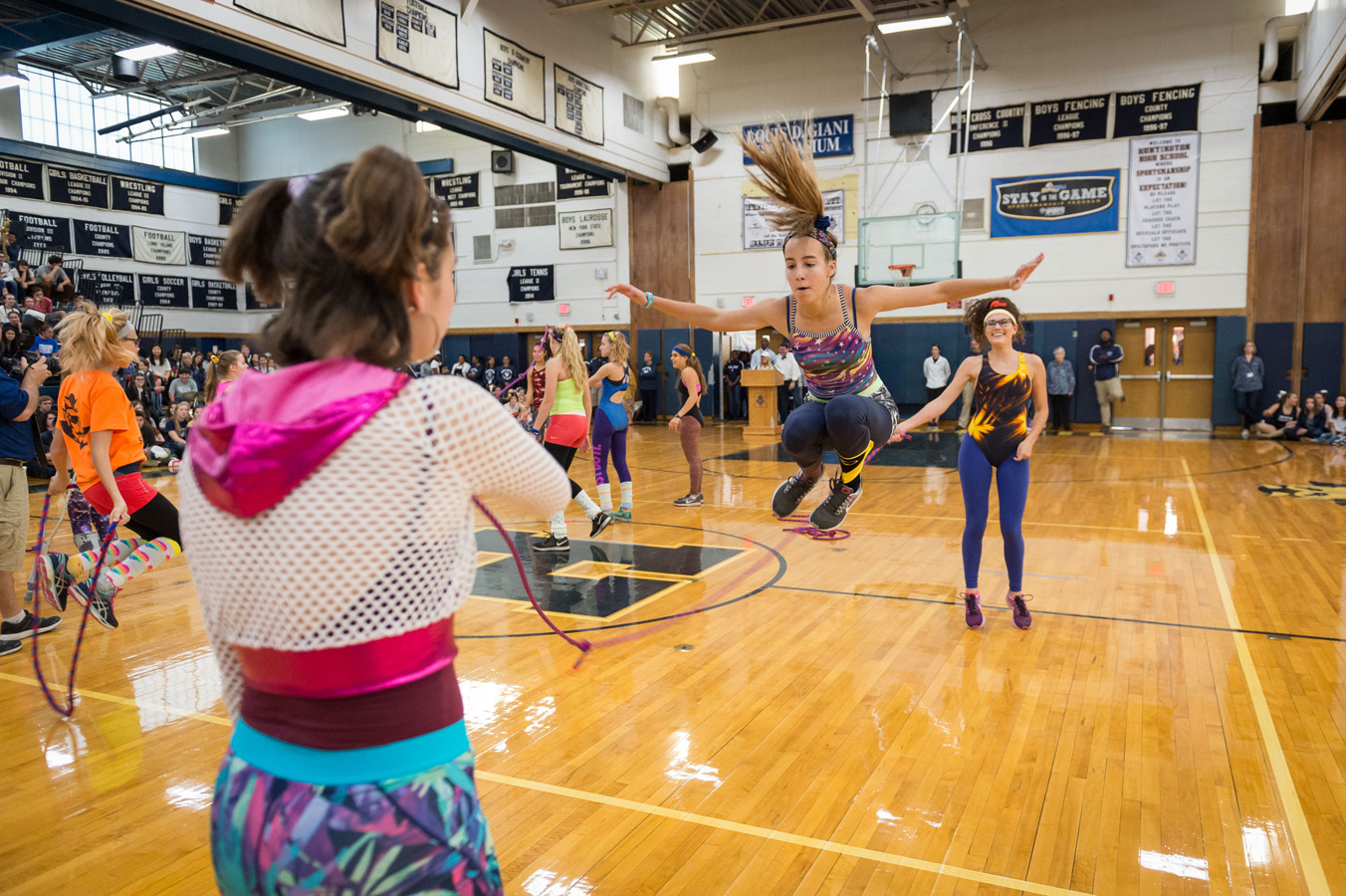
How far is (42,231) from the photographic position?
19.2 metres

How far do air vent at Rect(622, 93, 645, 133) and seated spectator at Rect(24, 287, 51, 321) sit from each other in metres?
10.6

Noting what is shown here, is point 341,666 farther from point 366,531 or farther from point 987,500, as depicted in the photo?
point 987,500

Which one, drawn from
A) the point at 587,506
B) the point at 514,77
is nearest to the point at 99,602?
the point at 587,506

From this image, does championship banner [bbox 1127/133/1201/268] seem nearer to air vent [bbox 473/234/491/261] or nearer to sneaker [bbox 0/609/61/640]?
air vent [bbox 473/234/491/261]

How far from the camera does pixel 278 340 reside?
108cm

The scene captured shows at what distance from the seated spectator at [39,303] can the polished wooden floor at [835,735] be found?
10.1m

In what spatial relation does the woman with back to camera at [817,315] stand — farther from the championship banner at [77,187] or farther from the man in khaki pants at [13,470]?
the championship banner at [77,187]

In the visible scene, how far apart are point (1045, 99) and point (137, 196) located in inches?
789

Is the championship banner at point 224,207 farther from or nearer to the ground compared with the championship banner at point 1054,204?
farther from the ground

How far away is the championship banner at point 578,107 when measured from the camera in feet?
50.9

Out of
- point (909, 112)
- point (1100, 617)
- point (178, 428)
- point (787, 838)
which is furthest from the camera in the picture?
point (909, 112)

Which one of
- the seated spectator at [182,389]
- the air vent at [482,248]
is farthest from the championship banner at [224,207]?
the seated spectator at [182,389]

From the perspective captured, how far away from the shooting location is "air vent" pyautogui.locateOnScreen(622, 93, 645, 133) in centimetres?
1786

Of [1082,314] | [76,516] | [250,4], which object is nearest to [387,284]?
[76,516]
